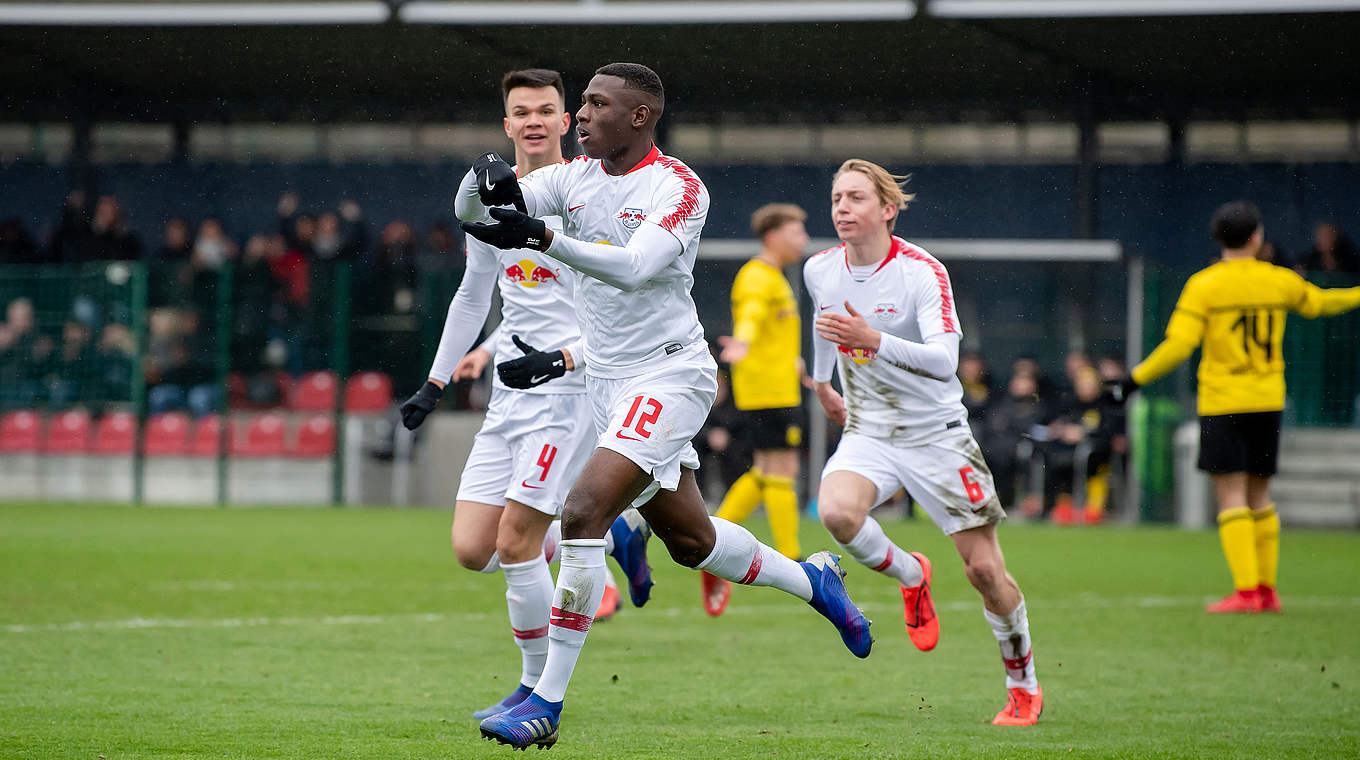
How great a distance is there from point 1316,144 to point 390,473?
14.8 m

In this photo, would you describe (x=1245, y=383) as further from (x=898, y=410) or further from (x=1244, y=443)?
(x=898, y=410)

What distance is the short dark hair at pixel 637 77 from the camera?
5031 mm

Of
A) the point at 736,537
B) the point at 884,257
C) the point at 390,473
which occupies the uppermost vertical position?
the point at 884,257

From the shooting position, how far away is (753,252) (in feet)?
62.7

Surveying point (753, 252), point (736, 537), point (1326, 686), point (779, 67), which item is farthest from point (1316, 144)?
point (736, 537)

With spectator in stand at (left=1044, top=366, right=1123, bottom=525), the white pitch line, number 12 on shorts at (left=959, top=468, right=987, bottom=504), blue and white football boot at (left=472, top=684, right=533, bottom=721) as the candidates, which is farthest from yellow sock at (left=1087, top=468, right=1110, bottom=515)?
blue and white football boot at (left=472, top=684, right=533, bottom=721)

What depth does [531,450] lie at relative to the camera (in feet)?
19.7

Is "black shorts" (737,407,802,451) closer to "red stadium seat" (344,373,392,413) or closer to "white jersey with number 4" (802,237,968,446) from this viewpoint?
"white jersey with number 4" (802,237,968,446)

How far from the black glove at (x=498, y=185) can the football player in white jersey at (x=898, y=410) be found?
1.57 meters

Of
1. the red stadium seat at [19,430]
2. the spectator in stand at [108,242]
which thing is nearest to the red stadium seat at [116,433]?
the red stadium seat at [19,430]

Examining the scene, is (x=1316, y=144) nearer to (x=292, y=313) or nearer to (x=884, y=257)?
(x=292, y=313)

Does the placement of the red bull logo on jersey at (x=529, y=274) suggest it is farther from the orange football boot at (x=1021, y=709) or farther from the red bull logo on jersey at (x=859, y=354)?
the orange football boot at (x=1021, y=709)

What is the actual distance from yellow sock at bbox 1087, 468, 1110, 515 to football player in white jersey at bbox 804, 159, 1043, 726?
38.0ft

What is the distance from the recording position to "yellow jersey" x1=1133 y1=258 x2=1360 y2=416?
29.8 ft
